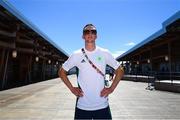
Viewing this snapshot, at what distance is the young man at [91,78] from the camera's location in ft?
11.6

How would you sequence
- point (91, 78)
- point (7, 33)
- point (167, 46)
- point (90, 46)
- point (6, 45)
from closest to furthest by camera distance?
point (91, 78) → point (90, 46) → point (6, 45) → point (7, 33) → point (167, 46)

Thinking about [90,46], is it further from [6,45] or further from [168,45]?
[168,45]

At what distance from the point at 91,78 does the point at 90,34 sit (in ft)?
1.75

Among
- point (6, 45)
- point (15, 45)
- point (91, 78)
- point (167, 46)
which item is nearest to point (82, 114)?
point (91, 78)

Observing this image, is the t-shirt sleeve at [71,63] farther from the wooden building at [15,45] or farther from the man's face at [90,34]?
the wooden building at [15,45]

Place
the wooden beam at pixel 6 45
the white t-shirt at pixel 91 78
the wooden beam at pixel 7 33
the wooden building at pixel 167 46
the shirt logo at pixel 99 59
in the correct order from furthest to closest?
the wooden beam at pixel 7 33 < the wooden building at pixel 167 46 < the wooden beam at pixel 6 45 < the shirt logo at pixel 99 59 < the white t-shirt at pixel 91 78

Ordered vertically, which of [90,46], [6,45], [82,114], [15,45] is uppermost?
[15,45]

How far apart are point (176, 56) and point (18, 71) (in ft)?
58.3

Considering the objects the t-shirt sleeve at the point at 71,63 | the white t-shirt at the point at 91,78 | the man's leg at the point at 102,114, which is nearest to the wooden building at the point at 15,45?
the t-shirt sleeve at the point at 71,63

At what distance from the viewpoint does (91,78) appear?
3557 mm

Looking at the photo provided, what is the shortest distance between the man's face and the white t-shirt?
13 centimetres

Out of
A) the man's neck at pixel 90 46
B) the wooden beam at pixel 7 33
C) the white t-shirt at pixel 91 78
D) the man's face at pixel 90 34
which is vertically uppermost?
the wooden beam at pixel 7 33

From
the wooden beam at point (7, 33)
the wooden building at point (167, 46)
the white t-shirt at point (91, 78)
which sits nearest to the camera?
the white t-shirt at point (91, 78)

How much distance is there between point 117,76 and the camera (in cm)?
374
